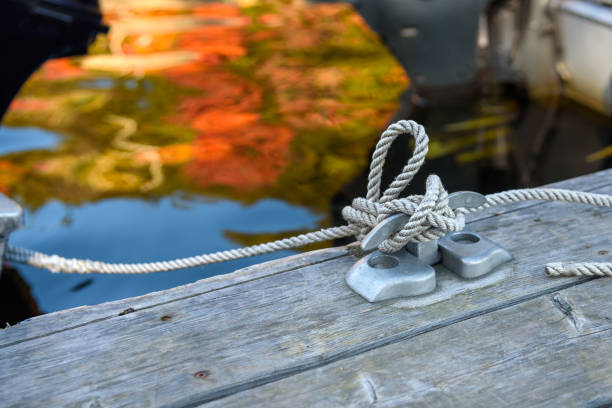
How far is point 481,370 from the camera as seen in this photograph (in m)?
0.91

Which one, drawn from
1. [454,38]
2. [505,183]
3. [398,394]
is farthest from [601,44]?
[398,394]

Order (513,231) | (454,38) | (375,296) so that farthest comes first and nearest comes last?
(454,38), (513,231), (375,296)

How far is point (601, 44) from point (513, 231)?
2.31m

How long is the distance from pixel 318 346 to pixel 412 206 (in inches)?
11.7

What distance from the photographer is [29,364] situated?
0.97m

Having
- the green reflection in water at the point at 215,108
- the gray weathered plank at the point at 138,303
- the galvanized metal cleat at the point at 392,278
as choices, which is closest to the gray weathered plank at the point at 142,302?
the gray weathered plank at the point at 138,303

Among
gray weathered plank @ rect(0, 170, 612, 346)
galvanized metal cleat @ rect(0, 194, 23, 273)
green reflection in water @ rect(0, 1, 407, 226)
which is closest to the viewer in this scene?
gray weathered plank @ rect(0, 170, 612, 346)

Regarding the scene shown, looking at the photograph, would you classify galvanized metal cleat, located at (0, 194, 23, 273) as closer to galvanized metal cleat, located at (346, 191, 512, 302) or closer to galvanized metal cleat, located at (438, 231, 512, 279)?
galvanized metal cleat, located at (346, 191, 512, 302)

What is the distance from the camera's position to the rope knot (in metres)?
1.08

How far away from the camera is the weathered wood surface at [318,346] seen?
88 centimetres

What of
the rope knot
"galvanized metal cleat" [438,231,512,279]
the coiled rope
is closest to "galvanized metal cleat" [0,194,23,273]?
the coiled rope

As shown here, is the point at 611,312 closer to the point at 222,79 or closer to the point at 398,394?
the point at 398,394

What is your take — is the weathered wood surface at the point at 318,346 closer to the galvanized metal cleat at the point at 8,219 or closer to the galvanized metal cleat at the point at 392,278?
the galvanized metal cleat at the point at 392,278

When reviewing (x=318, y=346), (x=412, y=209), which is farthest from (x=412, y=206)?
(x=318, y=346)
